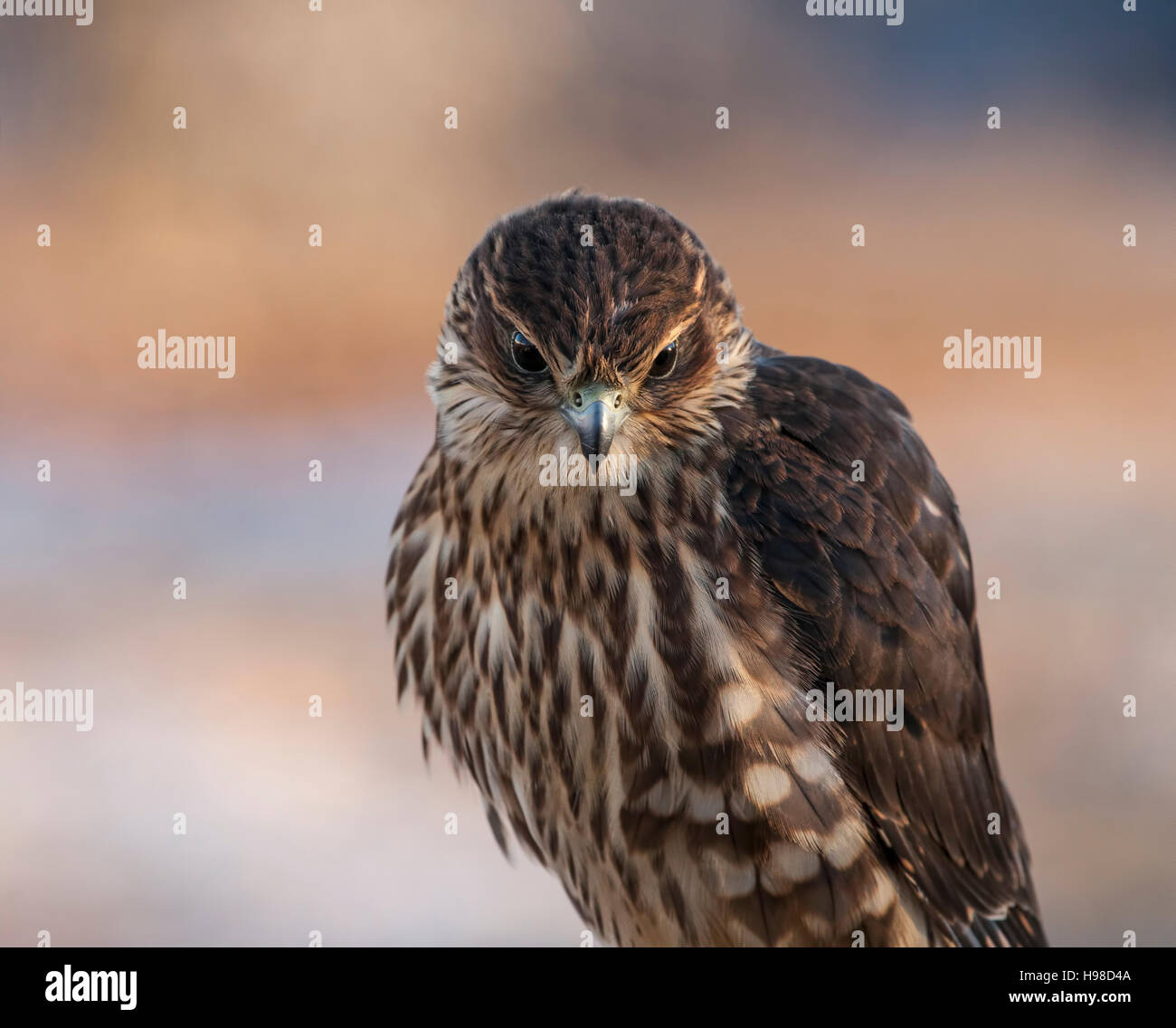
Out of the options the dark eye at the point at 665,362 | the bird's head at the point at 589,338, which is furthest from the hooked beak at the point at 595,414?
the dark eye at the point at 665,362

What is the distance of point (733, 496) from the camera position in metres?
2.47

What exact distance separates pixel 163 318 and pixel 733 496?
257 inches

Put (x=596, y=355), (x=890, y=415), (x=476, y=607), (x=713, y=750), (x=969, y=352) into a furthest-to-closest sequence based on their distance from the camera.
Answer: (x=969, y=352)
(x=890, y=415)
(x=476, y=607)
(x=713, y=750)
(x=596, y=355)

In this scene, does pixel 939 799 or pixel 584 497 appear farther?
pixel 939 799

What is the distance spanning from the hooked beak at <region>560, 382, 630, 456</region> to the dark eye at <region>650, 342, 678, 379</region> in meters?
0.11

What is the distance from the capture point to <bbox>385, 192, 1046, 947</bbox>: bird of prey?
2.35m

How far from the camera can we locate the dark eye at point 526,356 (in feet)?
7.45

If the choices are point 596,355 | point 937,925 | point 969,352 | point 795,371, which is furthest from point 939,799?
point 969,352

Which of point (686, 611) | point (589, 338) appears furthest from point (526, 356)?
point (686, 611)

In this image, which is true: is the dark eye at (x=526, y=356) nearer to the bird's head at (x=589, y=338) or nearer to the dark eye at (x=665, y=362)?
the bird's head at (x=589, y=338)

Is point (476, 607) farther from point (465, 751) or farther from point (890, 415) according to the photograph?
point (890, 415)

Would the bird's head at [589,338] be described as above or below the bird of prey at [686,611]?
above

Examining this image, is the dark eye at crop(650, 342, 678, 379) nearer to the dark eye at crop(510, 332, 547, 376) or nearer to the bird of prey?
the bird of prey

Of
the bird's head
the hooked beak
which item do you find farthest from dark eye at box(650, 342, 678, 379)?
the hooked beak
